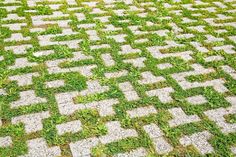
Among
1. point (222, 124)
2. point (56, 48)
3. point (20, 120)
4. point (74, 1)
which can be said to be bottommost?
point (222, 124)

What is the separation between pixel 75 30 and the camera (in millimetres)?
7020

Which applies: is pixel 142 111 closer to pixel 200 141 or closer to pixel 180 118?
pixel 180 118

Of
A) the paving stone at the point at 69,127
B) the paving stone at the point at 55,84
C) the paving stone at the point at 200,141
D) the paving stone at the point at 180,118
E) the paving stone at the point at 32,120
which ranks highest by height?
the paving stone at the point at 55,84

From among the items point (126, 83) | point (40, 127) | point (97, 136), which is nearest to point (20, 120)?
point (40, 127)

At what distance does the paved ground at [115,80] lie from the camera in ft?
14.6

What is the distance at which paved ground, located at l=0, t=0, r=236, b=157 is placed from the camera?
175 inches

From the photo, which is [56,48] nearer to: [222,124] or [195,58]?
[195,58]

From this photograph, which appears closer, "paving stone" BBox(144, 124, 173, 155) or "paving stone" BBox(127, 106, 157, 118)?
"paving stone" BBox(144, 124, 173, 155)

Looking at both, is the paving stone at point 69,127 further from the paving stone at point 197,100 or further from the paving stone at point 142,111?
the paving stone at point 197,100

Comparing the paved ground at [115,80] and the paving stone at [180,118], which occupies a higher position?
the paved ground at [115,80]

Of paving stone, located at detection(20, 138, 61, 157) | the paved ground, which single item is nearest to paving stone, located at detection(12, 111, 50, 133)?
the paved ground

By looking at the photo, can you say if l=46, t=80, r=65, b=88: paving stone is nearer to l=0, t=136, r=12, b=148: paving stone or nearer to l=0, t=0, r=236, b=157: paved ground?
l=0, t=0, r=236, b=157: paved ground

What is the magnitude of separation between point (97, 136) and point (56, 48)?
2.47m

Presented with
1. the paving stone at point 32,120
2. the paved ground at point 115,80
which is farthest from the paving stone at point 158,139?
the paving stone at point 32,120
